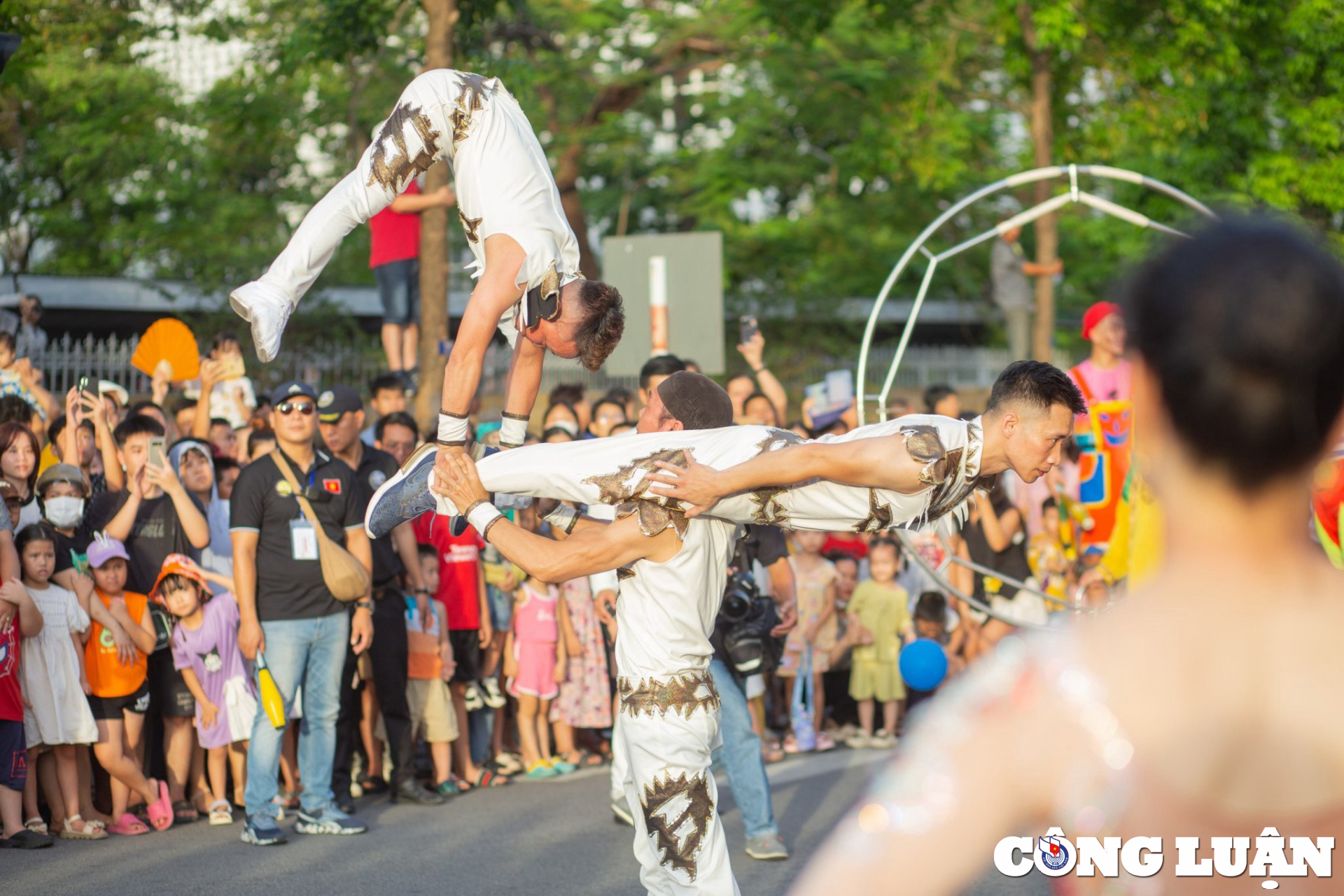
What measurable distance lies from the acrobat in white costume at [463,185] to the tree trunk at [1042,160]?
1216 cm

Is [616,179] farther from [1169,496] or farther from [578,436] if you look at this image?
[1169,496]

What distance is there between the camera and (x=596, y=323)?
528 cm

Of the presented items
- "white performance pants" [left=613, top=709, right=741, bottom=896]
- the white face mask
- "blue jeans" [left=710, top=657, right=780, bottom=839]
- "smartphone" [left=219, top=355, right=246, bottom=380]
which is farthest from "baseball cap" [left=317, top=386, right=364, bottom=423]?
"white performance pants" [left=613, top=709, right=741, bottom=896]

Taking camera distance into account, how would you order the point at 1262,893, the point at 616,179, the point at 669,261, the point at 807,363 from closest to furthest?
the point at 1262,893 < the point at 669,261 < the point at 807,363 < the point at 616,179

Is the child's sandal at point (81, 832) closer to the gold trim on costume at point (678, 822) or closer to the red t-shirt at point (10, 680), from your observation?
the red t-shirt at point (10, 680)

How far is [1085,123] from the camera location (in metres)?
19.4

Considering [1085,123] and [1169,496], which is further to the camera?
[1085,123]

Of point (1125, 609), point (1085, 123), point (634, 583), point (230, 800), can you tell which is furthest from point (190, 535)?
point (1085, 123)

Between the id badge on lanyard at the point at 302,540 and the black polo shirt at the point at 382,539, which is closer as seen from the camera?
the id badge on lanyard at the point at 302,540

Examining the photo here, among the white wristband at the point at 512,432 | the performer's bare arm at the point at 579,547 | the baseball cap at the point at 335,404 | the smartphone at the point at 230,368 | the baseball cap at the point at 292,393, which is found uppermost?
the smartphone at the point at 230,368

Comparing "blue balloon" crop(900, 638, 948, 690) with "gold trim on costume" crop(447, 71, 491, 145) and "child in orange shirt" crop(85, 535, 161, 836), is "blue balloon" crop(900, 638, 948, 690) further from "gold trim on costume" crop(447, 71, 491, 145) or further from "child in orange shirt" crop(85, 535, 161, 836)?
"gold trim on costume" crop(447, 71, 491, 145)

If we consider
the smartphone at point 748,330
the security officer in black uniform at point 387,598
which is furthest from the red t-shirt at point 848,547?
the security officer in black uniform at point 387,598

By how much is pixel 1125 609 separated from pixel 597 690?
7.99 meters

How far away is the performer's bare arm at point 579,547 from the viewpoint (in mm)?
4582
